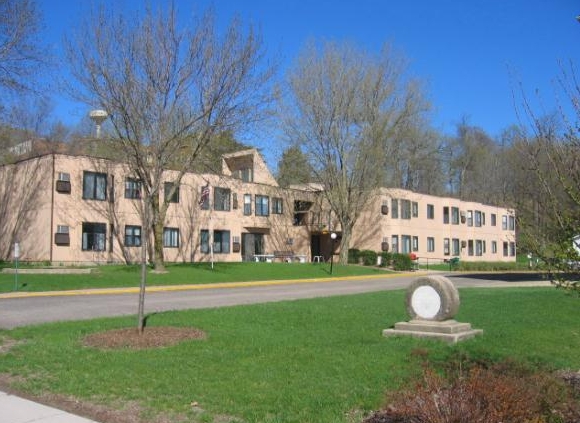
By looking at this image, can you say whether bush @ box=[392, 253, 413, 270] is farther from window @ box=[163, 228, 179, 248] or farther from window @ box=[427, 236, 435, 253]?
window @ box=[163, 228, 179, 248]

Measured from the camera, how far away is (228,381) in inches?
306

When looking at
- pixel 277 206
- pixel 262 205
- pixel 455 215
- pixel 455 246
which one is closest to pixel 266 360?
pixel 262 205

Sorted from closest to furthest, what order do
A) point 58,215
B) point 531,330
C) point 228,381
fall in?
point 228,381 < point 531,330 < point 58,215

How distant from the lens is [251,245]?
48.5 meters

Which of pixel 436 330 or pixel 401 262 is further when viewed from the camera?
pixel 401 262

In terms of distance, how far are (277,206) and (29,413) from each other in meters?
43.3

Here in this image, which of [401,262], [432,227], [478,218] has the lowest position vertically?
[401,262]

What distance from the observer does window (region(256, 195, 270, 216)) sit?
48.5 meters

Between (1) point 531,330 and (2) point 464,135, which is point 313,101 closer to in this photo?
(1) point 531,330

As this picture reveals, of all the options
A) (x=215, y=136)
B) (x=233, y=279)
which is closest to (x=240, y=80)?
(x=215, y=136)

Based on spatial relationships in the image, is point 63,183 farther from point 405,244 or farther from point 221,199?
point 405,244

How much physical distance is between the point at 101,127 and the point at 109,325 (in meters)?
20.6

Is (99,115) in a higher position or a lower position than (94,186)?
higher

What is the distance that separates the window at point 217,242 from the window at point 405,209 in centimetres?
1642
